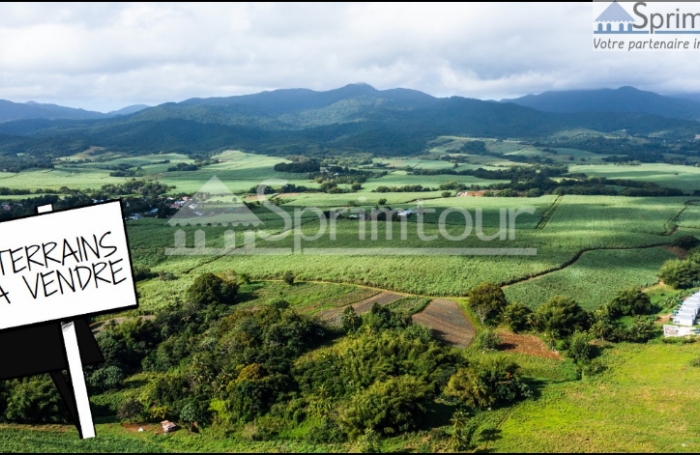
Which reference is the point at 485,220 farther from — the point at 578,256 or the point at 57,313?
the point at 57,313

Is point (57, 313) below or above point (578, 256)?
above

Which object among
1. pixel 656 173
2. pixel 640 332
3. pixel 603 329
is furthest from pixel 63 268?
pixel 656 173

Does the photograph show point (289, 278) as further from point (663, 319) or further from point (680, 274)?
point (680, 274)

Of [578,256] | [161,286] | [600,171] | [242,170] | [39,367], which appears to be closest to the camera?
[39,367]

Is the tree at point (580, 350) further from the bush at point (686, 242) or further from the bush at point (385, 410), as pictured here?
the bush at point (686, 242)

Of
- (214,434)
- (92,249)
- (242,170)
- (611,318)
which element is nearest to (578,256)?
(611,318)

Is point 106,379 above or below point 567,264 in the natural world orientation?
above

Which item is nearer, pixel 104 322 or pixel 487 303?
pixel 487 303
